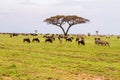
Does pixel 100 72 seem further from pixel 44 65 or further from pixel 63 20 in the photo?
pixel 63 20

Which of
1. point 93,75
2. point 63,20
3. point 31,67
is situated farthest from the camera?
point 63,20

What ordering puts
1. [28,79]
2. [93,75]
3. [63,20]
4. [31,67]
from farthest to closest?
[63,20] < [31,67] < [93,75] < [28,79]

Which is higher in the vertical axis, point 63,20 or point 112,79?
point 63,20

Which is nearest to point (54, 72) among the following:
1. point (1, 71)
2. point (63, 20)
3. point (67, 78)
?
point (67, 78)

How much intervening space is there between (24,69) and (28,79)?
2.59 metres

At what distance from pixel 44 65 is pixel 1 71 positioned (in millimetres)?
3354

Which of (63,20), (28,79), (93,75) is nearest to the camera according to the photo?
(28,79)

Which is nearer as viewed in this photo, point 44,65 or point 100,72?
point 100,72

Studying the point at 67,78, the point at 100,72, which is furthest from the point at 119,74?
the point at 67,78

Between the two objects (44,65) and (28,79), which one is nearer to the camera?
(28,79)

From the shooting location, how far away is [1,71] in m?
17.7

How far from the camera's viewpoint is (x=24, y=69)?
18453mm

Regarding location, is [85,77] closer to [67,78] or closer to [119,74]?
[67,78]

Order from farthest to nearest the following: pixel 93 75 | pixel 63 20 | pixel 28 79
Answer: pixel 63 20, pixel 93 75, pixel 28 79
